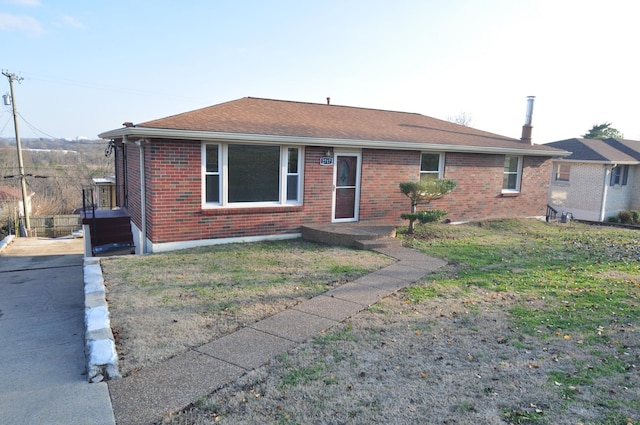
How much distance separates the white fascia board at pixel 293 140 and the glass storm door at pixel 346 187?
551 millimetres

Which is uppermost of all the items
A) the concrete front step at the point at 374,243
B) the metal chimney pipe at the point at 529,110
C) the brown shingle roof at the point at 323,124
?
the metal chimney pipe at the point at 529,110

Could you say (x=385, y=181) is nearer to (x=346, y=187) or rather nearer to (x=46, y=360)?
(x=346, y=187)

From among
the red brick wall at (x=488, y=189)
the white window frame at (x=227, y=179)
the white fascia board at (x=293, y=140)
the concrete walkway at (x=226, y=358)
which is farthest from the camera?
the red brick wall at (x=488, y=189)

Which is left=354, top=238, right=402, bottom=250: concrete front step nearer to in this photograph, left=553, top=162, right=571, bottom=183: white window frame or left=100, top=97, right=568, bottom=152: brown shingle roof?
left=100, top=97, right=568, bottom=152: brown shingle roof

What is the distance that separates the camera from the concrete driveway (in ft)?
11.8

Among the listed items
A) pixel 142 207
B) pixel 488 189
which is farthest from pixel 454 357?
pixel 488 189

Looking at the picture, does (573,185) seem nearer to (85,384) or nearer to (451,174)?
(451,174)

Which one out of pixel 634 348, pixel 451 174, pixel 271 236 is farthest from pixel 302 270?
pixel 451 174

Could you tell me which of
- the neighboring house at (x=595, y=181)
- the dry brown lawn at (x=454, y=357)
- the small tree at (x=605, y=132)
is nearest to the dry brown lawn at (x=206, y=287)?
the dry brown lawn at (x=454, y=357)

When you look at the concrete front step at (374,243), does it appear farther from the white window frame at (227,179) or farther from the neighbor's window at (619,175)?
the neighbor's window at (619,175)

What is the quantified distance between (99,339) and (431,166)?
35.1 feet

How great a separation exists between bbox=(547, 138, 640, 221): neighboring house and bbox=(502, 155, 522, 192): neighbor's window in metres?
8.09

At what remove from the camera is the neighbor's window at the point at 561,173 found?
23.7 m

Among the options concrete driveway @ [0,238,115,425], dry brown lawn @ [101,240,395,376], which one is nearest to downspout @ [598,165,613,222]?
dry brown lawn @ [101,240,395,376]
